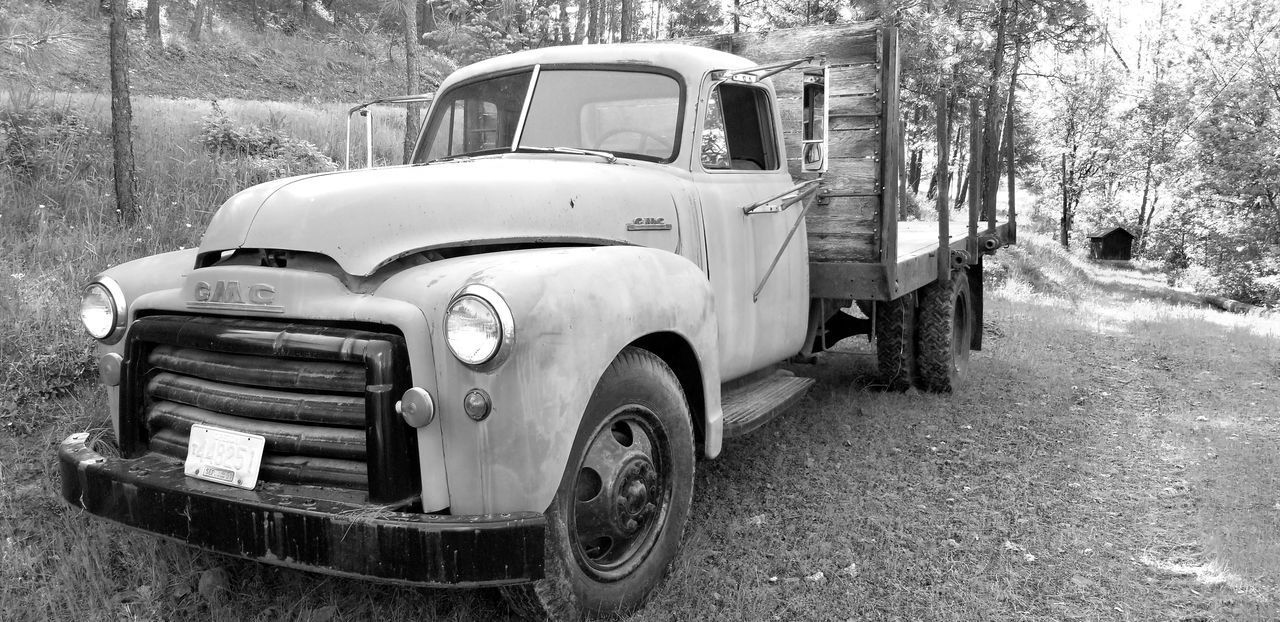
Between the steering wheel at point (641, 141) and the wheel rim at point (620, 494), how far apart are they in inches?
52.9

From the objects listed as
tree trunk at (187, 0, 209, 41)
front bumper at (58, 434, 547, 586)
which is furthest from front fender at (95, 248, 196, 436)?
tree trunk at (187, 0, 209, 41)

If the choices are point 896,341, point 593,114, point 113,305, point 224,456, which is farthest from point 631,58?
point 896,341

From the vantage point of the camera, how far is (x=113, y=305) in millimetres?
3057

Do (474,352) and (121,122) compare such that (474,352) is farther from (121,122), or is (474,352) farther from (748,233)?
(121,122)

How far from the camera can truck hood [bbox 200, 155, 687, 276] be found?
2.70m

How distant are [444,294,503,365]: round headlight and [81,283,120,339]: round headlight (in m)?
1.47

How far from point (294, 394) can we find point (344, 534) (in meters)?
0.50

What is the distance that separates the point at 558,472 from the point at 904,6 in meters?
13.4

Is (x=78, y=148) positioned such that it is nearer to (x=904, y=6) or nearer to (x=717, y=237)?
(x=717, y=237)

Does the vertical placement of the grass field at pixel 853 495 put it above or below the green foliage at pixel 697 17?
below

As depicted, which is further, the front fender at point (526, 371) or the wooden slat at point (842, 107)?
the wooden slat at point (842, 107)

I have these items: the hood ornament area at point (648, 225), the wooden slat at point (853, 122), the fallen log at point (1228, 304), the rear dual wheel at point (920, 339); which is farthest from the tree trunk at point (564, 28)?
the hood ornament area at point (648, 225)

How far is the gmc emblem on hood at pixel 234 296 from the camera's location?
2.61 metres

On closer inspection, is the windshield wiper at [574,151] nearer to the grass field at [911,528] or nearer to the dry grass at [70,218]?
the grass field at [911,528]
